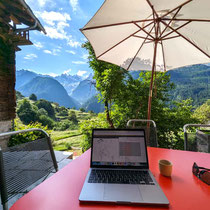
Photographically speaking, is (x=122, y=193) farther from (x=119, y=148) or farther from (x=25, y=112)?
(x=25, y=112)

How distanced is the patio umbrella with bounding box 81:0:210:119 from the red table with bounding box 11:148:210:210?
1.47m

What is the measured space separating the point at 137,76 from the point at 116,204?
3.86 m

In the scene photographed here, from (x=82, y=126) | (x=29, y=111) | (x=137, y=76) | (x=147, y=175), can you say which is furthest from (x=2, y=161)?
(x=29, y=111)

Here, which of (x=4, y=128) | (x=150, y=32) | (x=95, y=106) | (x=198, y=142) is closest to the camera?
(x=198, y=142)

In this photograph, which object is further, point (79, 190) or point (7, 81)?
point (7, 81)

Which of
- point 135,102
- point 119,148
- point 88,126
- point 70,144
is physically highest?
point 135,102

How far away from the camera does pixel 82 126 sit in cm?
403

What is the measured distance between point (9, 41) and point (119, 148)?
153 inches

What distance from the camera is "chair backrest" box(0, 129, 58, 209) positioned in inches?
29.4

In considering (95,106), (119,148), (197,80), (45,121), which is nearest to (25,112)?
(45,121)

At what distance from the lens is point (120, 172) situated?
0.83m

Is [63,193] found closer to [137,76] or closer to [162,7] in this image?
[162,7]

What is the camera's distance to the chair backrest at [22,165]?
2.45 ft

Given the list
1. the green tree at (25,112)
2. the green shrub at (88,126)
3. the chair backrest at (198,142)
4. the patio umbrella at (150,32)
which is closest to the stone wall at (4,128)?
the green shrub at (88,126)
